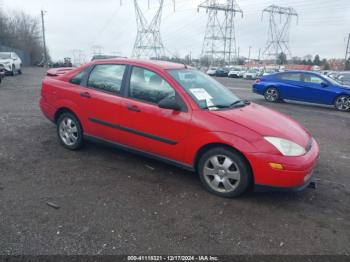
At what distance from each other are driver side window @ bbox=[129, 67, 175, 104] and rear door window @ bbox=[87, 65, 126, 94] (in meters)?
0.24

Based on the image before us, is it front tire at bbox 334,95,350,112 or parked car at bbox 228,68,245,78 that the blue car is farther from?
parked car at bbox 228,68,245,78

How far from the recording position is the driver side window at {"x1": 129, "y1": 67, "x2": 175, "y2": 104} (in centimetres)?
414

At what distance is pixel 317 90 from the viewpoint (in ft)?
38.7

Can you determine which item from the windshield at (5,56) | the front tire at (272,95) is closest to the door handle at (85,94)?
the front tire at (272,95)

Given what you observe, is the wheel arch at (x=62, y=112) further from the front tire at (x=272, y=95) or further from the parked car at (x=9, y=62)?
the parked car at (x=9, y=62)

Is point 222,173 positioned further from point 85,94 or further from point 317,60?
point 317,60

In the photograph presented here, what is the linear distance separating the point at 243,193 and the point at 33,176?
9.14ft

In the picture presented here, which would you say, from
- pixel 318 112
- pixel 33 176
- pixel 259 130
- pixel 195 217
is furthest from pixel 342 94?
pixel 33 176

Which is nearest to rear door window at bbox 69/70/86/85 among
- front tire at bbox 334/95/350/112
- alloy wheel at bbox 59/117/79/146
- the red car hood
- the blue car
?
A: alloy wheel at bbox 59/117/79/146

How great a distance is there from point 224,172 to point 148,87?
1.58 meters

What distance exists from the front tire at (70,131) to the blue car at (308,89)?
9773 millimetres

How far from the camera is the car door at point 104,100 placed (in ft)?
14.8

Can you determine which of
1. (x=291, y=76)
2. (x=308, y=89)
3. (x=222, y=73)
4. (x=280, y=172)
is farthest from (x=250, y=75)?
(x=280, y=172)

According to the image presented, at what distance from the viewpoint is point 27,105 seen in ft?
32.2
